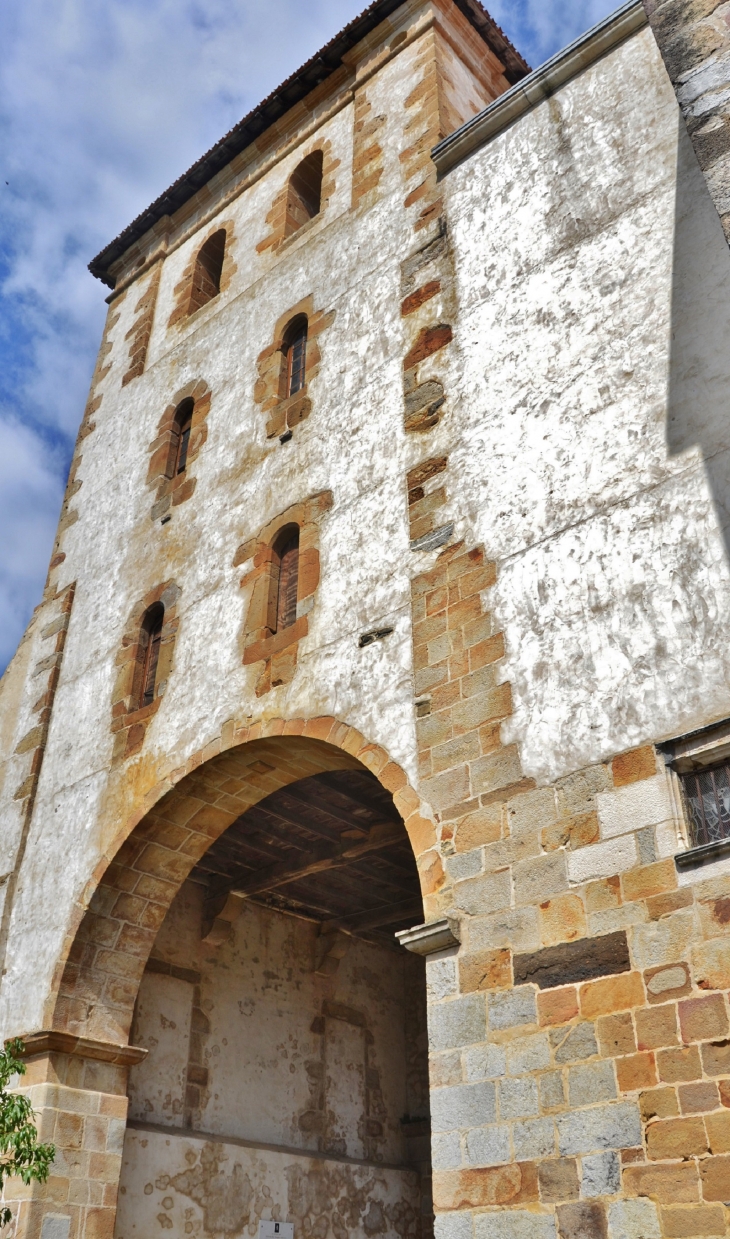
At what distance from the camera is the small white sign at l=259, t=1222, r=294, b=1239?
359 inches

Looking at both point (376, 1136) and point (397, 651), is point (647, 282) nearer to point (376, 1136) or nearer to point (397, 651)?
point (397, 651)

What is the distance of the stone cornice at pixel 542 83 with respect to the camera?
24.5 feet

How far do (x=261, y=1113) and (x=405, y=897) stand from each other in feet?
7.55

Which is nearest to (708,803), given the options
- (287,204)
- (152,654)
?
(152,654)

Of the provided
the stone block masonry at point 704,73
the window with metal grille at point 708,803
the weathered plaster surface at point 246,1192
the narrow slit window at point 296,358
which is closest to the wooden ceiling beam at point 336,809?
the weathered plaster surface at point 246,1192

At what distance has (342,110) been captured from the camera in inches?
421

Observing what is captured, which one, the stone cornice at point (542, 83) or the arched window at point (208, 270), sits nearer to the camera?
the stone cornice at point (542, 83)

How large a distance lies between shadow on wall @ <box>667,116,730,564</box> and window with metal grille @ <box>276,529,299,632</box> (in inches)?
120

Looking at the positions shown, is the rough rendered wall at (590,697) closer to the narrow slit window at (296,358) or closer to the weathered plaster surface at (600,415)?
the weathered plaster surface at (600,415)

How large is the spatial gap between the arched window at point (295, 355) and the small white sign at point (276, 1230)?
676 cm

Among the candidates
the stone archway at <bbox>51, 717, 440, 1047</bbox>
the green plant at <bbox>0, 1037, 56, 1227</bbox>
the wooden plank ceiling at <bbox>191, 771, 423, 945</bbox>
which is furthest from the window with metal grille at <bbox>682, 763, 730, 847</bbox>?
the green plant at <bbox>0, 1037, 56, 1227</bbox>

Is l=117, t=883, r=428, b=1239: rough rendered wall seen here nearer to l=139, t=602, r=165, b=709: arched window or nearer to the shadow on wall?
l=139, t=602, r=165, b=709: arched window

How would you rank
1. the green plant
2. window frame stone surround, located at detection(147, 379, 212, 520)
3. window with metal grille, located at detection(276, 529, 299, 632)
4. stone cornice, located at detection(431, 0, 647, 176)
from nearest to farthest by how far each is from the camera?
the green plant → stone cornice, located at detection(431, 0, 647, 176) → window with metal grille, located at detection(276, 529, 299, 632) → window frame stone surround, located at detection(147, 379, 212, 520)

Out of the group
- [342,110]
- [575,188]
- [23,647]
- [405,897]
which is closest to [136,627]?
[23,647]
